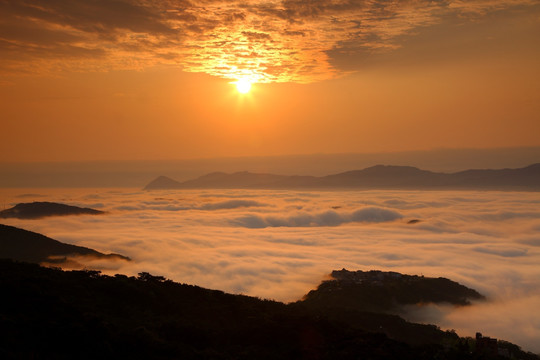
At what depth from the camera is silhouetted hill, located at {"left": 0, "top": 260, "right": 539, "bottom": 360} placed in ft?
77.9

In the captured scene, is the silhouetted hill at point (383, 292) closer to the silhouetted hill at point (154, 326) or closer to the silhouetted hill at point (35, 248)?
the silhouetted hill at point (154, 326)

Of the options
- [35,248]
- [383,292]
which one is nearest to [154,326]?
[383,292]

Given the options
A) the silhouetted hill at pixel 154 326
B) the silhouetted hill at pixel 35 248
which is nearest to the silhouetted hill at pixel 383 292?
the silhouetted hill at pixel 154 326

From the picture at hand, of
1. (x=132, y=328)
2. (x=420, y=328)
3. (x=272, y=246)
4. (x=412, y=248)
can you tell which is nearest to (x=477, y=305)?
(x=420, y=328)

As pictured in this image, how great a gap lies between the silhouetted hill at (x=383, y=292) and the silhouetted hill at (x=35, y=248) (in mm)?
63430

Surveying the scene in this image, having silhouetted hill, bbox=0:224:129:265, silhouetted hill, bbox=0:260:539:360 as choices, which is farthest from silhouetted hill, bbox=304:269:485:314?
silhouetted hill, bbox=0:224:129:265

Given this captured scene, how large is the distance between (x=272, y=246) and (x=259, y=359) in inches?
5264

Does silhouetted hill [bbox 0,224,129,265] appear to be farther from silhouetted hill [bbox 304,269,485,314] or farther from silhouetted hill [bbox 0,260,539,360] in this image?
silhouetted hill [bbox 0,260,539,360]

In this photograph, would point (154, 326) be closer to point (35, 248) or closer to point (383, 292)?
point (383, 292)

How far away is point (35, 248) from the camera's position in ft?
396

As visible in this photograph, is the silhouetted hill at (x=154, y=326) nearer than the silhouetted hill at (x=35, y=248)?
Yes

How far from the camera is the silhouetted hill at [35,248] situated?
115 m

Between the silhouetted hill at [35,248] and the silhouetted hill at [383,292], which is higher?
the silhouetted hill at [35,248]

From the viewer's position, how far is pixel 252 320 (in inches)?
1373
